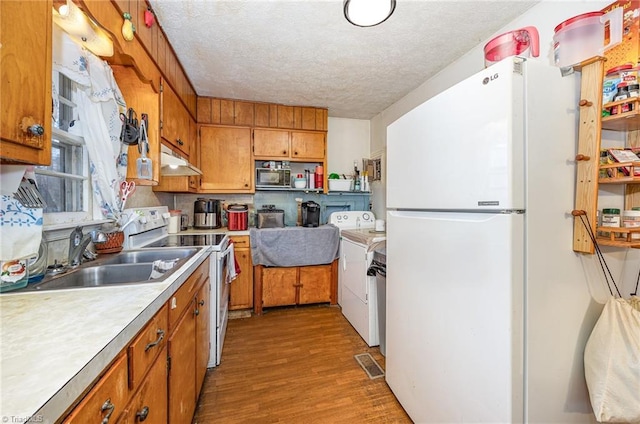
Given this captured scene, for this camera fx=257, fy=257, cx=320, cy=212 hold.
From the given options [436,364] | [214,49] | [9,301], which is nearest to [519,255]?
[436,364]

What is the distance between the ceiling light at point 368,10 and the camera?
1397 millimetres

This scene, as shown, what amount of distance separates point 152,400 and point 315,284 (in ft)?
7.15

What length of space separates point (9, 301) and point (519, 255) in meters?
1.64

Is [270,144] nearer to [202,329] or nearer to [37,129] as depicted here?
[202,329]

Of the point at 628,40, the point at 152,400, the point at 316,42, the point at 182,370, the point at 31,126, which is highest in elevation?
the point at 316,42

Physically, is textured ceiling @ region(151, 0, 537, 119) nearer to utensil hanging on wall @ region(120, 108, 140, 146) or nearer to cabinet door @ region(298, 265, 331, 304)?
utensil hanging on wall @ region(120, 108, 140, 146)

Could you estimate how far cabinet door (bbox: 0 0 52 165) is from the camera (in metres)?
0.61

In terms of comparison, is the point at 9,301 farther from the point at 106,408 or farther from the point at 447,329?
the point at 447,329

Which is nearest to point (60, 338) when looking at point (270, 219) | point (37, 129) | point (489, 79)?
point (37, 129)

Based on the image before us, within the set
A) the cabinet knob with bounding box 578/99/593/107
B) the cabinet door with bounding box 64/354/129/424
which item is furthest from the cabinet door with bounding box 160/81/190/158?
the cabinet knob with bounding box 578/99/593/107

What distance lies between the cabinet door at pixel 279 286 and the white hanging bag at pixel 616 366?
7.69 feet

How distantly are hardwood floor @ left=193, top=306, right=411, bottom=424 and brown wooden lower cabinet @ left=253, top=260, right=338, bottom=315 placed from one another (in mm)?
331

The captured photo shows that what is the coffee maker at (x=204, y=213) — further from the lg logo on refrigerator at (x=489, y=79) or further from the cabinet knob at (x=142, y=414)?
the lg logo on refrigerator at (x=489, y=79)

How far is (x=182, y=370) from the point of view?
1.16 metres
